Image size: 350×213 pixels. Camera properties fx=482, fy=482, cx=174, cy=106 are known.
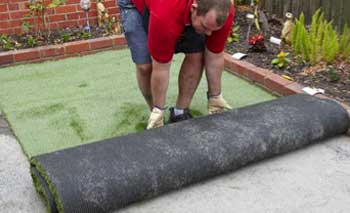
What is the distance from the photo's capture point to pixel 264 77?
351cm

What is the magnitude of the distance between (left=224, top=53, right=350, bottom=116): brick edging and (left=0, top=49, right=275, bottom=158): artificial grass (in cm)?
6

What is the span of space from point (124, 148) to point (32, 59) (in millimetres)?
2235

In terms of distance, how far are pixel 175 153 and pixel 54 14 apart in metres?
2.86

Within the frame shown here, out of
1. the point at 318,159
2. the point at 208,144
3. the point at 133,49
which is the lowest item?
the point at 318,159

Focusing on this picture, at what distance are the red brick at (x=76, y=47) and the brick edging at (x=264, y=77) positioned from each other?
1266 millimetres

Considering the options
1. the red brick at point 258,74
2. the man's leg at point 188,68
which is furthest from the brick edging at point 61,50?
the man's leg at point 188,68

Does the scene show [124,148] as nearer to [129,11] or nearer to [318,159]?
[129,11]

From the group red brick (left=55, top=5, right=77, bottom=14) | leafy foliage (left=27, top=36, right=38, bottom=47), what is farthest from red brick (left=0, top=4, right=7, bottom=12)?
red brick (left=55, top=5, right=77, bottom=14)

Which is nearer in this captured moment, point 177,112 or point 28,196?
point 28,196

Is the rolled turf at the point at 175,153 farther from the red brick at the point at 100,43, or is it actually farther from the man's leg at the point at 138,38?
the red brick at the point at 100,43

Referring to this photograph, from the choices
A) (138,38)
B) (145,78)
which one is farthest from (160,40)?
(145,78)

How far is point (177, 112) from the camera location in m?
2.96

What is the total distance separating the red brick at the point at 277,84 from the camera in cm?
334

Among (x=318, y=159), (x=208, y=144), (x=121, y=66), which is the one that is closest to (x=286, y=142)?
(x=318, y=159)
